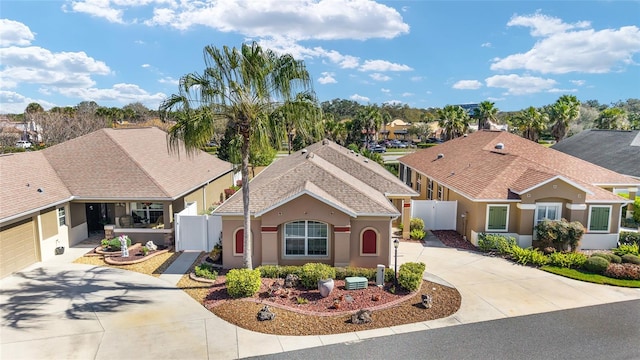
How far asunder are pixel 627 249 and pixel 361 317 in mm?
15819

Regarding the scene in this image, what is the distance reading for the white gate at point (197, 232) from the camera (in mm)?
19234

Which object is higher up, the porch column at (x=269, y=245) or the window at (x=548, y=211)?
the window at (x=548, y=211)

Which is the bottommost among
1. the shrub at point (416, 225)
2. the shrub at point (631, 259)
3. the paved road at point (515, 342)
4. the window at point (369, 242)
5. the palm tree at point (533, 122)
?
the paved road at point (515, 342)

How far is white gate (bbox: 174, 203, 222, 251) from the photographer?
63.1 ft

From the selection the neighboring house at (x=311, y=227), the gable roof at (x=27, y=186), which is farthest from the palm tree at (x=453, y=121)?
the gable roof at (x=27, y=186)

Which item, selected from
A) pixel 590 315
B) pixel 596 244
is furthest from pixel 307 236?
pixel 596 244

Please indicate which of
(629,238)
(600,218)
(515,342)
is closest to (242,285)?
(515,342)

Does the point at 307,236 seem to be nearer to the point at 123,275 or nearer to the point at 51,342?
the point at 123,275

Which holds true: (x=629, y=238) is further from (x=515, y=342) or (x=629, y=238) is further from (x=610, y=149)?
(x=610, y=149)

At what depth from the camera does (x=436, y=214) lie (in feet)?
78.1

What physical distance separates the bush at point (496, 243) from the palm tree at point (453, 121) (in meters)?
30.8

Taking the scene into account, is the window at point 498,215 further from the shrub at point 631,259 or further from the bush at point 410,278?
the bush at point 410,278

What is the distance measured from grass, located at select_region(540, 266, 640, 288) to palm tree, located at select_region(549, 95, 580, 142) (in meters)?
36.9

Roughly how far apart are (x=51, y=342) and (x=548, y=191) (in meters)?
21.2
